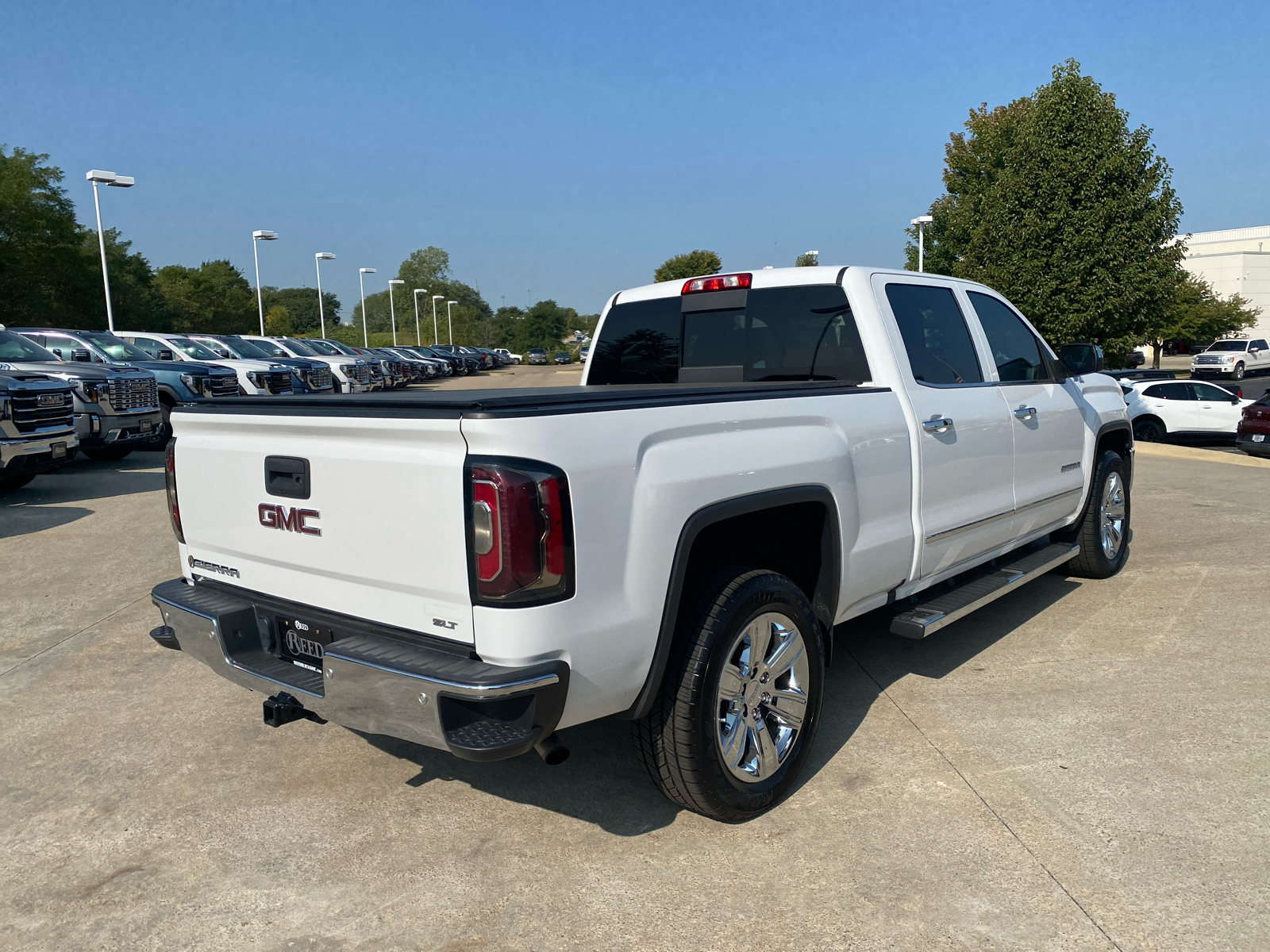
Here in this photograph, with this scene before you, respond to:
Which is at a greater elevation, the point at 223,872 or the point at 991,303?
the point at 991,303

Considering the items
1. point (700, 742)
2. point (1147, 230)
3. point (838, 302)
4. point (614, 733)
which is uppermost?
point (1147, 230)

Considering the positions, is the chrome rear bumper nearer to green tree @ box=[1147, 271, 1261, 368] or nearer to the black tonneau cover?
the black tonneau cover

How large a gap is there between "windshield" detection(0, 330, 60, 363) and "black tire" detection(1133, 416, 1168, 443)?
728 inches

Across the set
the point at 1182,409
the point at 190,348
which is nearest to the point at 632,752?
the point at 1182,409

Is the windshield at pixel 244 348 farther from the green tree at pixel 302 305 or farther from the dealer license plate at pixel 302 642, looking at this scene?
the green tree at pixel 302 305

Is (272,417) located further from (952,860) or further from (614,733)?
(952,860)

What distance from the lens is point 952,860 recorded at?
3.02 m

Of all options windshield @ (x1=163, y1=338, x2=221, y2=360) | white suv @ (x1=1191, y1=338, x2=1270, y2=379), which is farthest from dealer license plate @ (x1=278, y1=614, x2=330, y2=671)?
white suv @ (x1=1191, y1=338, x2=1270, y2=379)

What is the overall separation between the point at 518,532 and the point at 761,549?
4.32 ft

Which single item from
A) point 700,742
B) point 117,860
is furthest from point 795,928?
point 117,860

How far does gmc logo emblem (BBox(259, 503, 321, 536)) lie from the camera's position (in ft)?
9.96

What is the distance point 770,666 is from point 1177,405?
17.7m

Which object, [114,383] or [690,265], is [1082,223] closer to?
[114,383]

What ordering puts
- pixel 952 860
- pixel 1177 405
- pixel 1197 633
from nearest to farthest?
pixel 952 860 < pixel 1197 633 < pixel 1177 405
